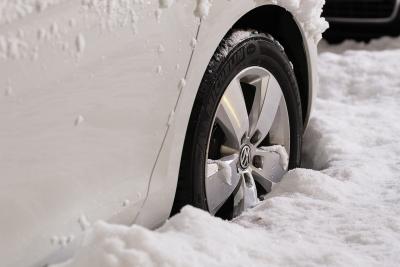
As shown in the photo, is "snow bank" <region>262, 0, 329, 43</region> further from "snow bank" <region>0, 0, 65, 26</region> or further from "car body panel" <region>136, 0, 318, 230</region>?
"snow bank" <region>0, 0, 65, 26</region>

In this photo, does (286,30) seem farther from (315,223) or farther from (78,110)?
(78,110)

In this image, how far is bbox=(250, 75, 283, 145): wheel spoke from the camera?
2461mm

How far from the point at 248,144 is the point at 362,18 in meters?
3.42

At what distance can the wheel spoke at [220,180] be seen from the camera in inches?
87.6

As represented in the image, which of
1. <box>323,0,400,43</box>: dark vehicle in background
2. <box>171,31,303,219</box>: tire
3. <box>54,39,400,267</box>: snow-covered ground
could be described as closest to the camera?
<box>54,39,400,267</box>: snow-covered ground

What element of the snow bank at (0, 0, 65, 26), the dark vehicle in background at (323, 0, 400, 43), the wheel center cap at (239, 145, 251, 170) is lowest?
the wheel center cap at (239, 145, 251, 170)

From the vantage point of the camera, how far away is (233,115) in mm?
2293

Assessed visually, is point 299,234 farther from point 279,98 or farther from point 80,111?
point 80,111

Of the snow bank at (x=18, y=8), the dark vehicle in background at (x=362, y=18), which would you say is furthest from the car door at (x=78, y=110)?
the dark vehicle in background at (x=362, y=18)

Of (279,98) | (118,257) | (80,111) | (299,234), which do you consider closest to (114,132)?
(80,111)

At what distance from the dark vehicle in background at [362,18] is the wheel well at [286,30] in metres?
2.75

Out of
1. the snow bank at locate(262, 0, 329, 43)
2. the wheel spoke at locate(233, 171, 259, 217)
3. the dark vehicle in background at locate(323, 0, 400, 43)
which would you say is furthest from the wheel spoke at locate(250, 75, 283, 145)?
the dark vehicle in background at locate(323, 0, 400, 43)

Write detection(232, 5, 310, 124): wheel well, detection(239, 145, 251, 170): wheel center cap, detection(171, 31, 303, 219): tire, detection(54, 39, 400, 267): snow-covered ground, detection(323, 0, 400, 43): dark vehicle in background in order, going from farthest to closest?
detection(323, 0, 400, 43): dark vehicle in background < detection(232, 5, 310, 124): wheel well < detection(239, 145, 251, 170): wheel center cap < detection(171, 31, 303, 219): tire < detection(54, 39, 400, 267): snow-covered ground

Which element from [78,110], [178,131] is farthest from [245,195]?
[78,110]
